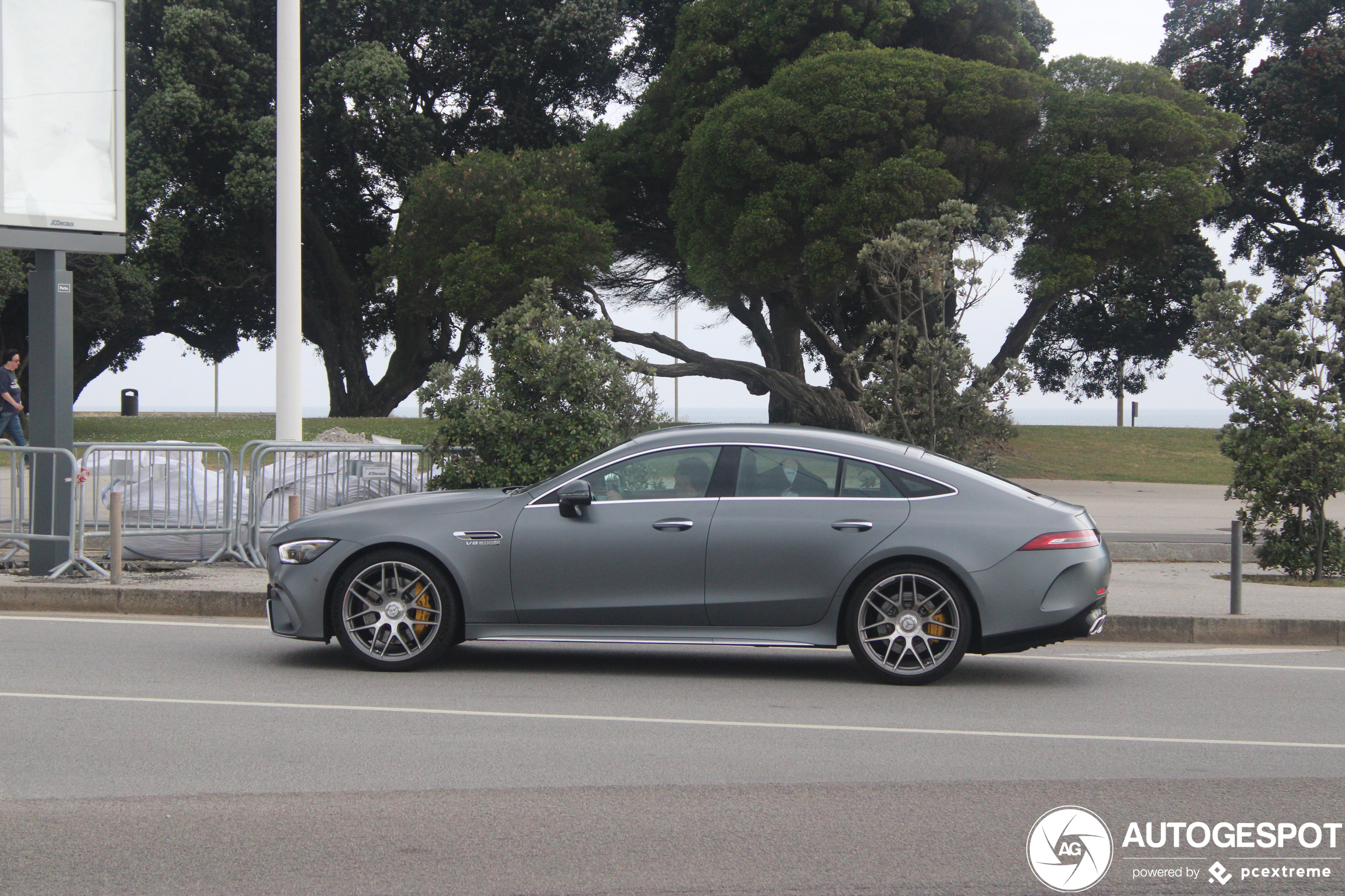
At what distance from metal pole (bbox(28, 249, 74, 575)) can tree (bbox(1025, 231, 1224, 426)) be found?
2830cm

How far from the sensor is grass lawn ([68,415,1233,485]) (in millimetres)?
29938

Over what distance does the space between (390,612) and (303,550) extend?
2.22 feet

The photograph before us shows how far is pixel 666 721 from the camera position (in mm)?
6609

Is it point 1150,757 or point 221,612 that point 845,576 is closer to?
point 1150,757

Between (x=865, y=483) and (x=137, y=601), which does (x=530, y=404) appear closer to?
(x=137, y=601)

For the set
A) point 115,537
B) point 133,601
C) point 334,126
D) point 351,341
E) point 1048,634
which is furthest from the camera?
point 351,341

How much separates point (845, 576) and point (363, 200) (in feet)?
114

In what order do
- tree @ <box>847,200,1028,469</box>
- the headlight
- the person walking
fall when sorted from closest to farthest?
the headlight → tree @ <box>847,200,1028,469</box> → the person walking

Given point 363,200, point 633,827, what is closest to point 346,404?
point 363,200

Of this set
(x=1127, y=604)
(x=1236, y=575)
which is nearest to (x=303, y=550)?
(x=1127, y=604)

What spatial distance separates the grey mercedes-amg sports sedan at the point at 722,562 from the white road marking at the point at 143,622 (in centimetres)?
205

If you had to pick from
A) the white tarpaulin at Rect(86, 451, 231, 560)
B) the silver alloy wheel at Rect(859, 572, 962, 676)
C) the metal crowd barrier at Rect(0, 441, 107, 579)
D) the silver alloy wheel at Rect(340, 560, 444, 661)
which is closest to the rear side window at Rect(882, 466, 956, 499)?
the silver alloy wheel at Rect(859, 572, 962, 676)

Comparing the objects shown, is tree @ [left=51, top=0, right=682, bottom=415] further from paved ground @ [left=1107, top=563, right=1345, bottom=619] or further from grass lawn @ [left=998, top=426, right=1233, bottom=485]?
paved ground @ [left=1107, top=563, right=1345, bottom=619]

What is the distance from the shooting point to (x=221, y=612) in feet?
34.1
